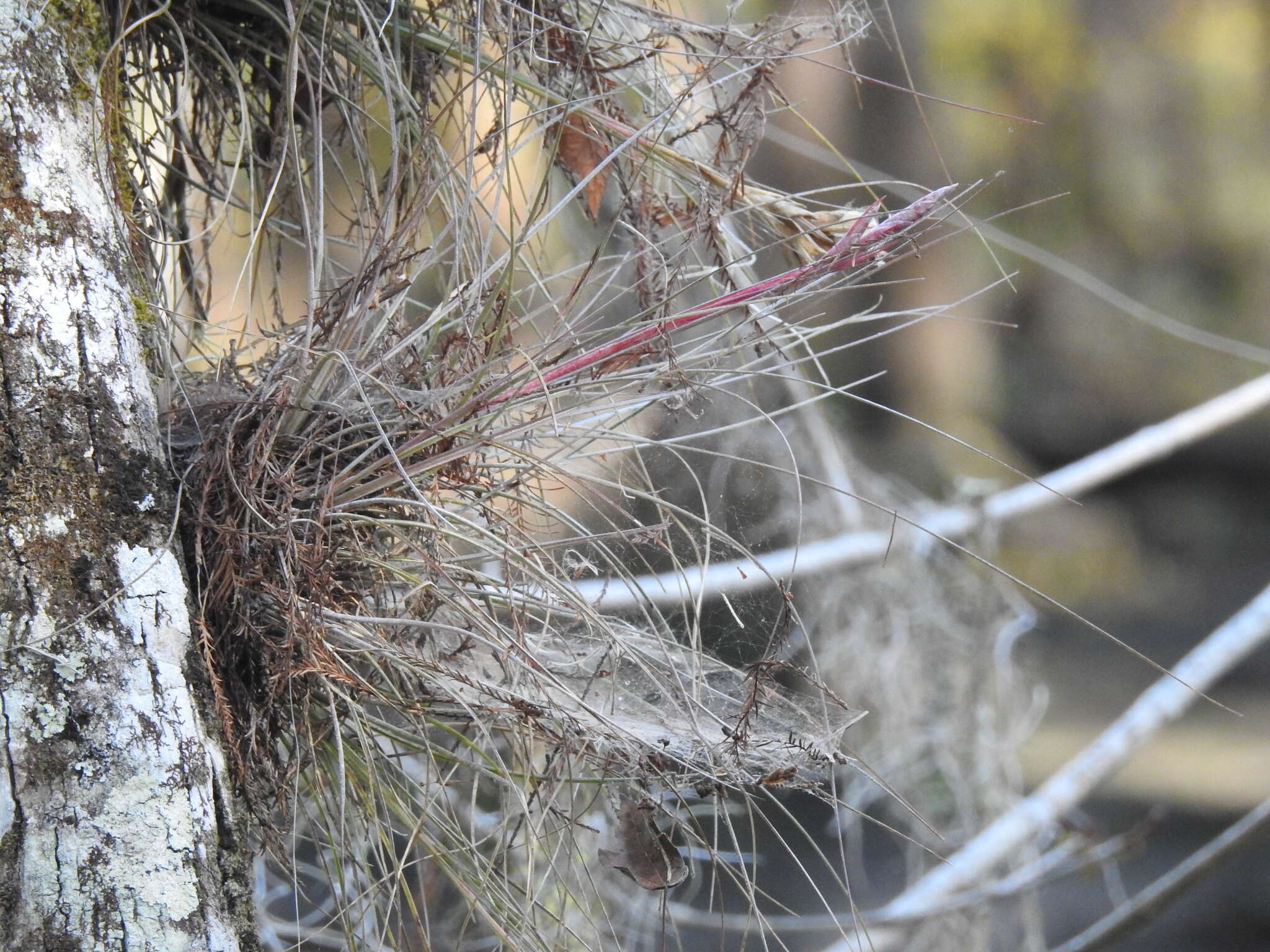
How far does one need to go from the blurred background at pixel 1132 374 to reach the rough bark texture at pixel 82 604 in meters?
1.72

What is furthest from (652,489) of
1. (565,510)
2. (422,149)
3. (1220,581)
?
(1220,581)

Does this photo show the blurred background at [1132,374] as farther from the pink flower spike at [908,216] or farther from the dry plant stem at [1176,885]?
the pink flower spike at [908,216]

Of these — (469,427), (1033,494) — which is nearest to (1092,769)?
(1033,494)

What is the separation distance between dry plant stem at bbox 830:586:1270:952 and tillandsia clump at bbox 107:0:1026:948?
833 millimetres

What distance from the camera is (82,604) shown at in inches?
10.6

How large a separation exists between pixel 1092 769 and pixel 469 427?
107 cm

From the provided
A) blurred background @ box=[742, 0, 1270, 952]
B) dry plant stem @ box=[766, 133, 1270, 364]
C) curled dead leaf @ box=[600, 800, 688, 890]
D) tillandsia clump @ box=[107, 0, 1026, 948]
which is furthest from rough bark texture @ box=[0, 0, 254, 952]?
blurred background @ box=[742, 0, 1270, 952]

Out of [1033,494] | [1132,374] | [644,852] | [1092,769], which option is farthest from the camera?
[1132,374]

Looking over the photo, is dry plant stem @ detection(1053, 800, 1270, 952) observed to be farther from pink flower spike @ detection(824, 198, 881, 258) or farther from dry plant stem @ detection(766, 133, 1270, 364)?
pink flower spike @ detection(824, 198, 881, 258)

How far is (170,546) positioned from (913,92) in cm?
32

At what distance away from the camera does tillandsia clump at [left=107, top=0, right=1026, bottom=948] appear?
33 centimetres

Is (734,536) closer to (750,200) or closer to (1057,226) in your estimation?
(750,200)

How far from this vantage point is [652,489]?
0.43 metres

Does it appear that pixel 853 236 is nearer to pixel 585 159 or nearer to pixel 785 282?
pixel 785 282
